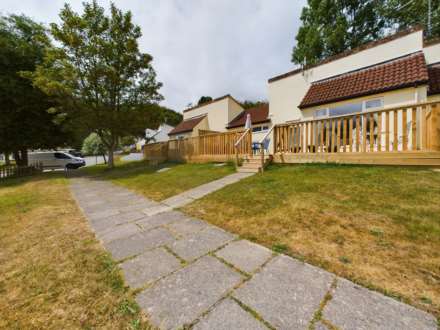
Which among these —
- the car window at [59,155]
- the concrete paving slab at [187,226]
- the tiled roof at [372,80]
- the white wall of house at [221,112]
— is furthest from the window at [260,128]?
the car window at [59,155]

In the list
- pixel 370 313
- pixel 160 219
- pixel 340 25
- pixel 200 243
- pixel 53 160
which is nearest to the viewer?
pixel 370 313

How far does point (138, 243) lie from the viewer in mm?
2467

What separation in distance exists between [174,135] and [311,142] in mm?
15891

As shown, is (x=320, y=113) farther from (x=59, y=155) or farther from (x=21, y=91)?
(x=59, y=155)

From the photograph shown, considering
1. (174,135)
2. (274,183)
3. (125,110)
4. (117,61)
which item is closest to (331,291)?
(274,183)

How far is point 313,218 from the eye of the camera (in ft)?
8.89

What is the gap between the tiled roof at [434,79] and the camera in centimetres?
672

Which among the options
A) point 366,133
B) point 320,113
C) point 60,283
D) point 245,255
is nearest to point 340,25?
point 320,113

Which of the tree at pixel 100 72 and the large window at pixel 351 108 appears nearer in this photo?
the large window at pixel 351 108

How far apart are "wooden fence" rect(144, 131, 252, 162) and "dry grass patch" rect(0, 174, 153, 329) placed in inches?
249

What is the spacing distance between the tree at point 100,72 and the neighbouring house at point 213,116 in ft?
17.7

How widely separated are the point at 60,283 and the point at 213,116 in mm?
16521

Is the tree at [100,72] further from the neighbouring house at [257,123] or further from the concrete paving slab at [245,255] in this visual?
the concrete paving slab at [245,255]

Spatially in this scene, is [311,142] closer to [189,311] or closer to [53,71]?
[189,311]
